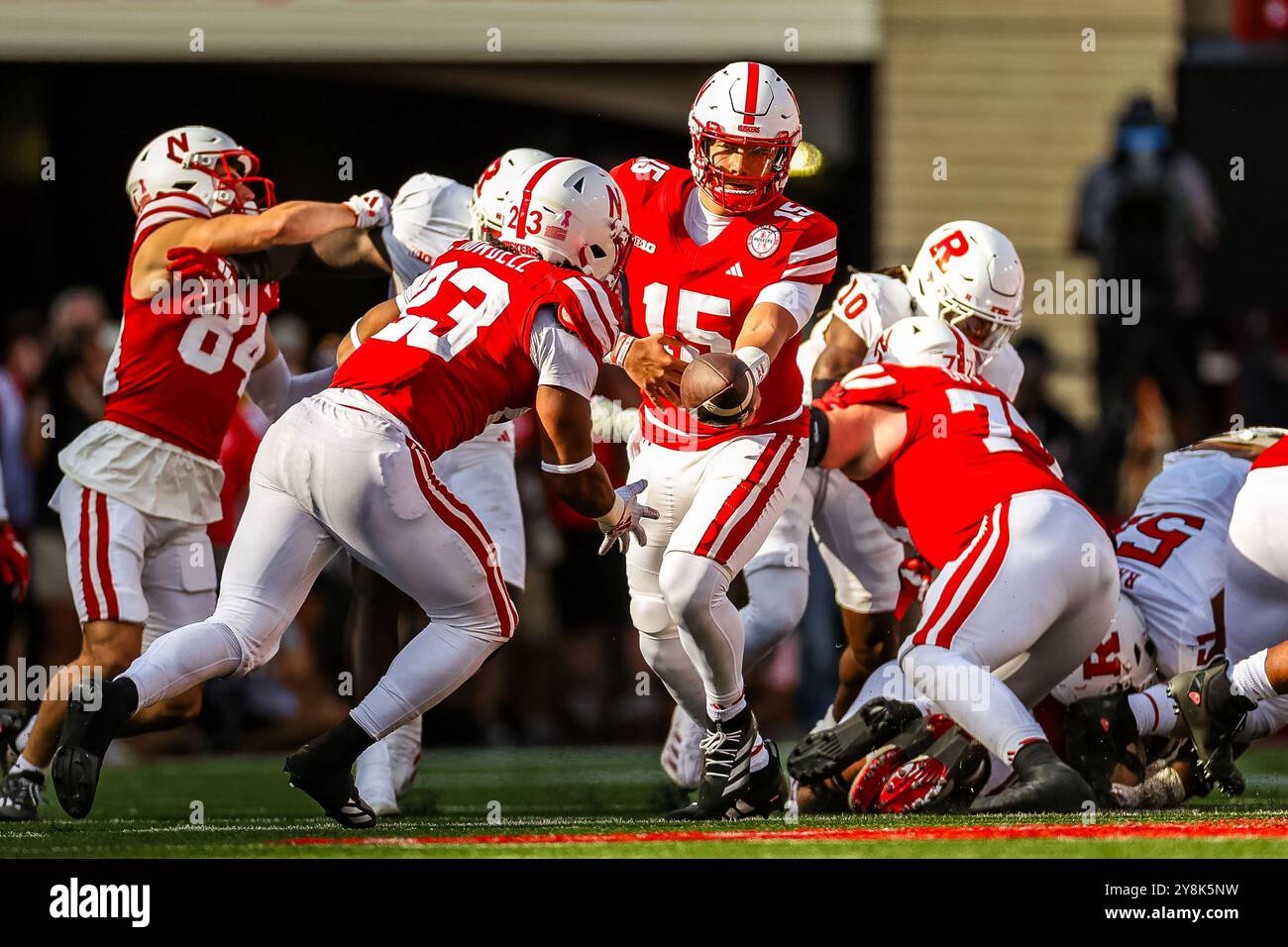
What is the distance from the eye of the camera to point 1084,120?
13125 millimetres

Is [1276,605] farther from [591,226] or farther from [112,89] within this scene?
[112,89]

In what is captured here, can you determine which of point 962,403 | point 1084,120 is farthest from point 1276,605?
point 1084,120

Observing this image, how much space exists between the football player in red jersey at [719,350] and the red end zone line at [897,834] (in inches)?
25.2

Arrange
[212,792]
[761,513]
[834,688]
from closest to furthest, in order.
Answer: [761,513] → [212,792] → [834,688]

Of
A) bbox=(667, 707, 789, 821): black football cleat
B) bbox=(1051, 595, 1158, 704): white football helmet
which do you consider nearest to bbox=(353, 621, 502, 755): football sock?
bbox=(667, 707, 789, 821): black football cleat

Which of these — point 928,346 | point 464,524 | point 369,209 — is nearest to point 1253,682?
point 928,346

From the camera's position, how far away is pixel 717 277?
21.2ft

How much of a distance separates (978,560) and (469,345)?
1603mm

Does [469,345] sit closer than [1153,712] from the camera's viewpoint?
Yes

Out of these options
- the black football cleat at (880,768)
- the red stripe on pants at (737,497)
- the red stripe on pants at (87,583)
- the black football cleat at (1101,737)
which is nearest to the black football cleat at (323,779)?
the red stripe on pants at (737,497)

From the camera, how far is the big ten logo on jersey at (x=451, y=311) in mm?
5688

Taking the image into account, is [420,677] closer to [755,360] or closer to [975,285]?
[755,360]
